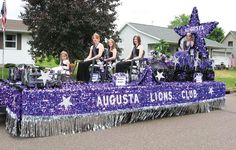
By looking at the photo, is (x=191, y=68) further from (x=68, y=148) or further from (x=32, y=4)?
(x=32, y=4)

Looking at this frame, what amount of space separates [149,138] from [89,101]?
128 cm

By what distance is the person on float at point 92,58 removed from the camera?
8.41 metres

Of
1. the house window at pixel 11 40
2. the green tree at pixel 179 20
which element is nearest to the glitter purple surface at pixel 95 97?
the house window at pixel 11 40

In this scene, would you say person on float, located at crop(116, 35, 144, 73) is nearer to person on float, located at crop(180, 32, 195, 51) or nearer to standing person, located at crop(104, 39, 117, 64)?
standing person, located at crop(104, 39, 117, 64)

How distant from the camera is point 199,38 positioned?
10.5 metres

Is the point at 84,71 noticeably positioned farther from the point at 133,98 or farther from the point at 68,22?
the point at 68,22

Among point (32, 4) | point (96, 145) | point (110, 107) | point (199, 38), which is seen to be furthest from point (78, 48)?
point (96, 145)

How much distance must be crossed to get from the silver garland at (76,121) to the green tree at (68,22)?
8735 mm

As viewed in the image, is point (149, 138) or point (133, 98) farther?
point (133, 98)

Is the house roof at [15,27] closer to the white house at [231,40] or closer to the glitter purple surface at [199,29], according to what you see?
the glitter purple surface at [199,29]

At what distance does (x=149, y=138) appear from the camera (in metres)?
5.90

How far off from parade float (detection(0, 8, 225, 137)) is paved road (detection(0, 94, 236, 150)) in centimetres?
23

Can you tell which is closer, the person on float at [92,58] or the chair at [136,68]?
the person on float at [92,58]

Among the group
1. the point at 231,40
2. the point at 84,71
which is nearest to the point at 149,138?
the point at 84,71
